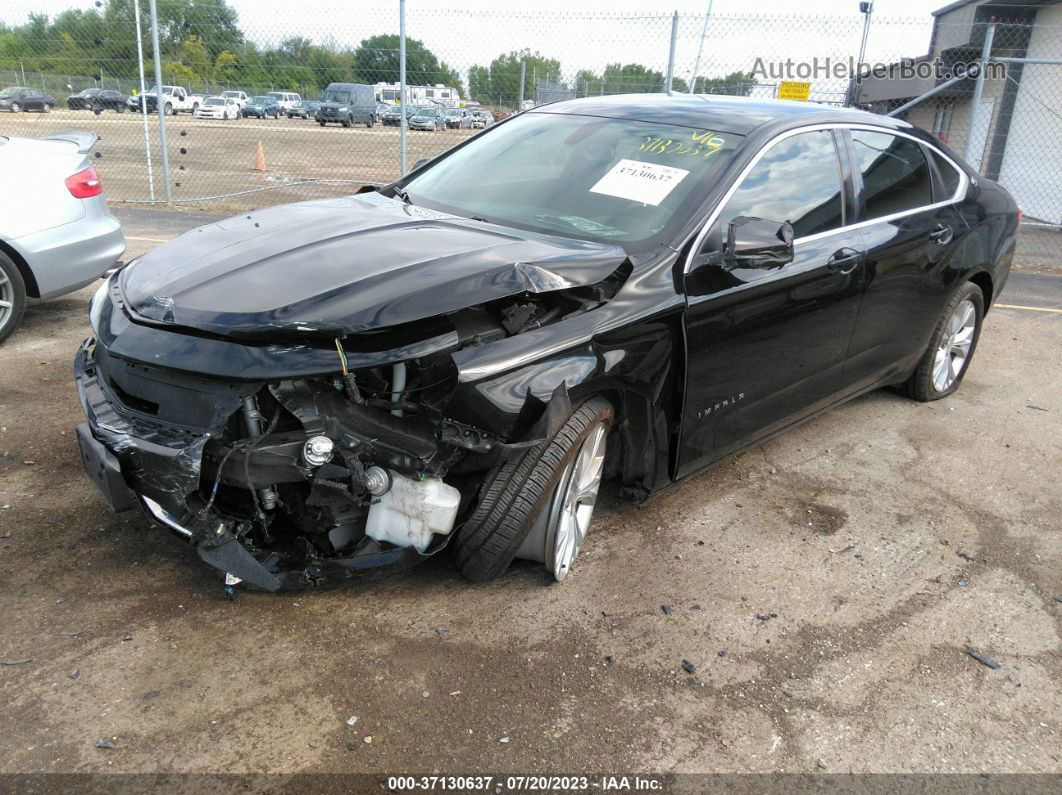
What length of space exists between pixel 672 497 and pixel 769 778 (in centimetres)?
169

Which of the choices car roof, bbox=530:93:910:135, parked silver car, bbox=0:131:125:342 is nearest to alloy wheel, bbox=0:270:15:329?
parked silver car, bbox=0:131:125:342

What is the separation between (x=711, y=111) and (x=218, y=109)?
19.3 meters

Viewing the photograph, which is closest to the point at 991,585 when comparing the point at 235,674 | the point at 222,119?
the point at 235,674

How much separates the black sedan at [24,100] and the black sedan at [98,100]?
607mm

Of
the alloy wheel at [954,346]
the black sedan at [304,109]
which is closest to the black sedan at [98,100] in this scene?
the black sedan at [304,109]

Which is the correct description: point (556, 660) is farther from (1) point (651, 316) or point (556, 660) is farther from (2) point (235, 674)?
(1) point (651, 316)

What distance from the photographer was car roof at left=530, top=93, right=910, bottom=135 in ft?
12.5

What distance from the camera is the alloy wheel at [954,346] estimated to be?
5156 mm

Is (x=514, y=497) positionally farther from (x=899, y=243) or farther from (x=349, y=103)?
(x=349, y=103)

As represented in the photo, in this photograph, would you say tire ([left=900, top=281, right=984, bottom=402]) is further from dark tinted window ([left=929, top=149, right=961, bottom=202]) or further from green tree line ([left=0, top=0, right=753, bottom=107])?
green tree line ([left=0, top=0, right=753, bottom=107])

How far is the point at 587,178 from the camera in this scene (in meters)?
3.69

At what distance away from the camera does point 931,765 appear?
2.44 meters

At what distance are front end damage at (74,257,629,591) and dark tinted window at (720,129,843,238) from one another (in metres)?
1.23

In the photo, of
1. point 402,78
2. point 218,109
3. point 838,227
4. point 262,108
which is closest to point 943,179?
point 838,227
